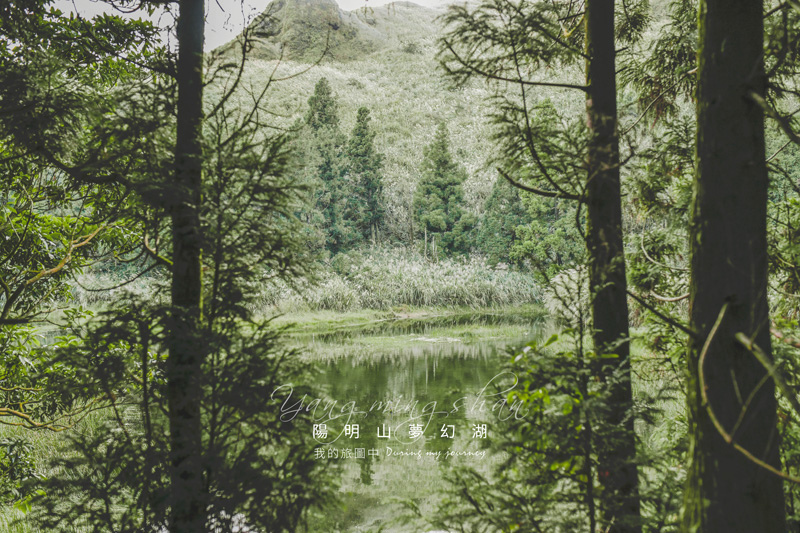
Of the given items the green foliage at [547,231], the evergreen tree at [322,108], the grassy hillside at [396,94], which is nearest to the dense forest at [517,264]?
the green foliage at [547,231]

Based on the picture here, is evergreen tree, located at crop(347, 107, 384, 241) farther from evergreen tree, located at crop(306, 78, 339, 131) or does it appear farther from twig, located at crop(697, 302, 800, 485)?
twig, located at crop(697, 302, 800, 485)

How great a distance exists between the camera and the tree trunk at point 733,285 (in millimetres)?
1262

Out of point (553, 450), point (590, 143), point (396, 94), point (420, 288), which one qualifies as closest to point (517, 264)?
point (590, 143)

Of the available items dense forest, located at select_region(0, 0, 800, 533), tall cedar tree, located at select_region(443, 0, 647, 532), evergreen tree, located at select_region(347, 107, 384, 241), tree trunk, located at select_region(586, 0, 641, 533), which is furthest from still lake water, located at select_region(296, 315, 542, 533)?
evergreen tree, located at select_region(347, 107, 384, 241)

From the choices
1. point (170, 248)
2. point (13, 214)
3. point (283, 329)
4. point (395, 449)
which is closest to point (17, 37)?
point (13, 214)

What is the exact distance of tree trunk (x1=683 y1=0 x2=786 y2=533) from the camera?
126cm

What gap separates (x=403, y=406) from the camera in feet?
21.3

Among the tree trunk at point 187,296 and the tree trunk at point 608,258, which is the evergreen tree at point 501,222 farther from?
the tree trunk at point 187,296

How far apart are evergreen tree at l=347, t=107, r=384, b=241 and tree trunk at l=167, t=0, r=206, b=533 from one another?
48.0 feet

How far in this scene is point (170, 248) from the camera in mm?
1982

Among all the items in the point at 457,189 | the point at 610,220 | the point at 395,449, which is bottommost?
the point at 395,449

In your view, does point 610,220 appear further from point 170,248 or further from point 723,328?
point 170,248

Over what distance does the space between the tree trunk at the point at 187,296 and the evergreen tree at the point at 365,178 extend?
576 inches

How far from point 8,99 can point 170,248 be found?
3.35 feet
